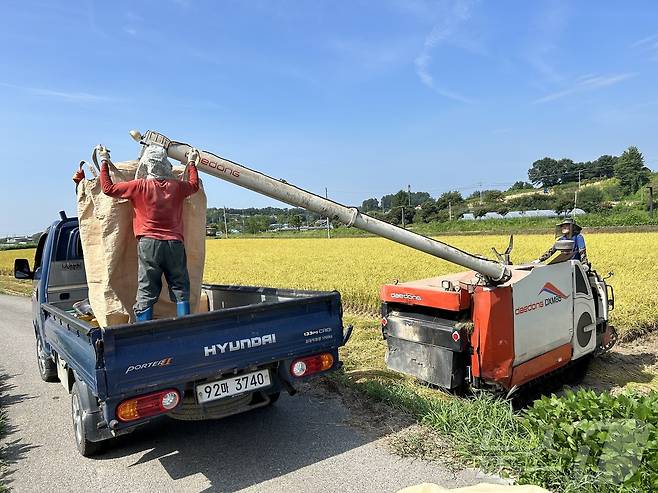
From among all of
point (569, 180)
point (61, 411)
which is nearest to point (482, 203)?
point (569, 180)

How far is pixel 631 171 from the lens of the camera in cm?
7488

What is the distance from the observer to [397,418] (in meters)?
4.37

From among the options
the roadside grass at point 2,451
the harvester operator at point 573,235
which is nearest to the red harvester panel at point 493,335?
the harvester operator at point 573,235

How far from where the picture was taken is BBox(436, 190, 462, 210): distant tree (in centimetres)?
8153

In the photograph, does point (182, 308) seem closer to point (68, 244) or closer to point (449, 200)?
point (68, 244)

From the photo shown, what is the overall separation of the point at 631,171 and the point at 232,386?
284ft

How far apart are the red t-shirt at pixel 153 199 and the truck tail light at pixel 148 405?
1.29 meters

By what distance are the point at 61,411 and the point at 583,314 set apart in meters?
6.03

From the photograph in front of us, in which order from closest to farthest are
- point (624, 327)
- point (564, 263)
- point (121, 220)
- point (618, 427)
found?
point (618, 427), point (121, 220), point (564, 263), point (624, 327)

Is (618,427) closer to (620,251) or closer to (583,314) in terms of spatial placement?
(583,314)

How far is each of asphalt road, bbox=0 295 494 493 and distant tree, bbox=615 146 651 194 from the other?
7942cm

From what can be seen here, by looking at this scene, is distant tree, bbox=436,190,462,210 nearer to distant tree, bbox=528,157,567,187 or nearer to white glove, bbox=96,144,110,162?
distant tree, bbox=528,157,567,187

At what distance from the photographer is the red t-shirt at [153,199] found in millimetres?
3889

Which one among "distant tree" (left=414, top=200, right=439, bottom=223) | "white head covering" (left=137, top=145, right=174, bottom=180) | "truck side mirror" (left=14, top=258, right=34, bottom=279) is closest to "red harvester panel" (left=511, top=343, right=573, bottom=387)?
"white head covering" (left=137, top=145, right=174, bottom=180)
